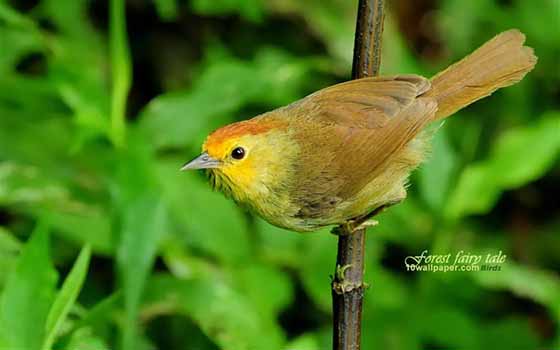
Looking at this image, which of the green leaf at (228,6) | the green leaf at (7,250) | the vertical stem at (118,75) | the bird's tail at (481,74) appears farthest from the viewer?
the green leaf at (228,6)

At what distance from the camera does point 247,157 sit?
305 centimetres

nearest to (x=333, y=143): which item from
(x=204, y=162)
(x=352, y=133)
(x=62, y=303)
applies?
(x=352, y=133)

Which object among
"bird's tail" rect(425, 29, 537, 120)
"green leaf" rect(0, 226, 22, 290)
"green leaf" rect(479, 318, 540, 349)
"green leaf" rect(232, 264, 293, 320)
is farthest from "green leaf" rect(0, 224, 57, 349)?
"green leaf" rect(479, 318, 540, 349)

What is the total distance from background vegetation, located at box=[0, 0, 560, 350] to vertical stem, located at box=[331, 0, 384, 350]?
501mm

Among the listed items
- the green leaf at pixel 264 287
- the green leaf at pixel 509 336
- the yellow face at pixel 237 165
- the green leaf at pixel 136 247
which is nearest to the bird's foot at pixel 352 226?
the yellow face at pixel 237 165

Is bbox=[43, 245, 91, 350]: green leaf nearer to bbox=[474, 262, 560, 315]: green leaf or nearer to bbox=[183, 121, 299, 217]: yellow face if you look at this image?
bbox=[183, 121, 299, 217]: yellow face

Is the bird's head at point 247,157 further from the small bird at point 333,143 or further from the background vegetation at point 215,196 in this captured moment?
the background vegetation at point 215,196

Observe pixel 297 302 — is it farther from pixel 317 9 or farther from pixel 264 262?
pixel 317 9

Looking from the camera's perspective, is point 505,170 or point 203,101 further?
point 505,170

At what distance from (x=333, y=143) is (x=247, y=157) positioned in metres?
0.26

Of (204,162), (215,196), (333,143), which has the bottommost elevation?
(204,162)

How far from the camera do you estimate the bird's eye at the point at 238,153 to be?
3.00m

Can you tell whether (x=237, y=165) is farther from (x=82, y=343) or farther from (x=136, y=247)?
(x=82, y=343)

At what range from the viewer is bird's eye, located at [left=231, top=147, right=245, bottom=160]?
9.85 ft
